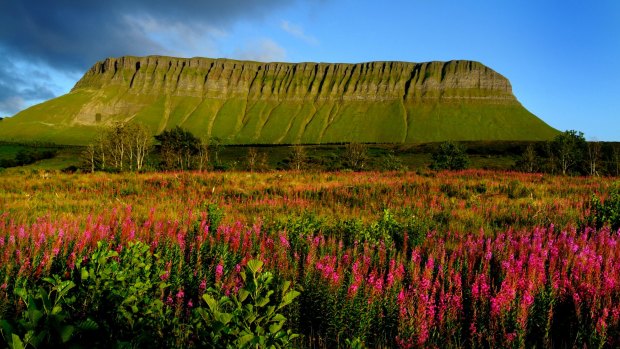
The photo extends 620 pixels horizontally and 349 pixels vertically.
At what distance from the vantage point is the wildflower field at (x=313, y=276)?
2.76 meters

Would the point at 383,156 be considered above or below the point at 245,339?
above

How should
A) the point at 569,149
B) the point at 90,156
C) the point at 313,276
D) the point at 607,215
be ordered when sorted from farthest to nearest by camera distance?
the point at 90,156 < the point at 569,149 < the point at 607,215 < the point at 313,276

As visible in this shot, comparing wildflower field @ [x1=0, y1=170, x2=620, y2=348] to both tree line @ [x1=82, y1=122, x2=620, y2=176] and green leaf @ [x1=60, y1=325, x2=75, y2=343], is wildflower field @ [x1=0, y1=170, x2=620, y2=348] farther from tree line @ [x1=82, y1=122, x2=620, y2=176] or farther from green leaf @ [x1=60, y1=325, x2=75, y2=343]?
tree line @ [x1=82, y1=122, x2=620, y2=176]

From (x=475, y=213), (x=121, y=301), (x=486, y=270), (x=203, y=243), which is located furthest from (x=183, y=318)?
(x=475, y=213)

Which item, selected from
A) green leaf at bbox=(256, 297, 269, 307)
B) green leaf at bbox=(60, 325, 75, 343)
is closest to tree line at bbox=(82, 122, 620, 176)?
green leaf at bbox=(256, 297, 269, 307)

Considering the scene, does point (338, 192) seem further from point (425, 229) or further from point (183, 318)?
point (183, 318)

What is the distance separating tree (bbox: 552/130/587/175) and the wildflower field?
76706 millimetres

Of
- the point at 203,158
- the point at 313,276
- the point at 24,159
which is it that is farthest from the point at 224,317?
the point at 24,159

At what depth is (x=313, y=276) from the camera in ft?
15.3

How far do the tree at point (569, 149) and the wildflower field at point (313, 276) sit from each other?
76.7m

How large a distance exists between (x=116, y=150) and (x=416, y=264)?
329 feet

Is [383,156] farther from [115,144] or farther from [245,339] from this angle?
[245,339]

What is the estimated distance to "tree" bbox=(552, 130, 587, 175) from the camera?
74.8m

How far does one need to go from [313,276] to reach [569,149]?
85664mm
